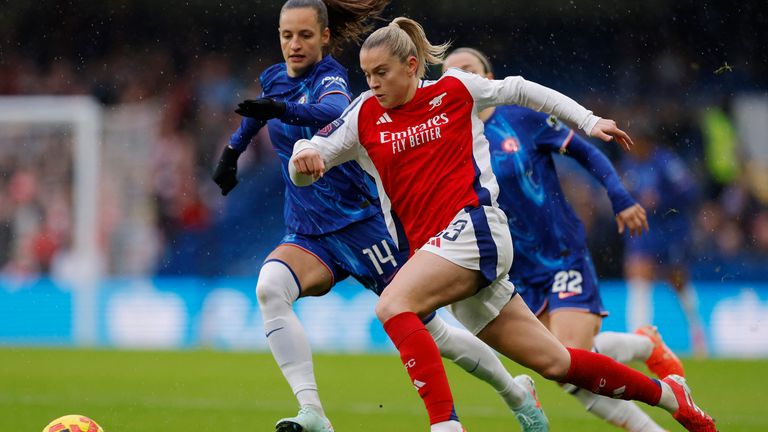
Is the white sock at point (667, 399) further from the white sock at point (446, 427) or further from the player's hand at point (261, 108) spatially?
the player's hand at point (261, 108)

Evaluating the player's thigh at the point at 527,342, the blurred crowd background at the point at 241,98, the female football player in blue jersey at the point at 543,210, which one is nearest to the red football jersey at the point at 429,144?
the player's thigh at the point at 527,342

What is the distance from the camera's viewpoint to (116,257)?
1700cm

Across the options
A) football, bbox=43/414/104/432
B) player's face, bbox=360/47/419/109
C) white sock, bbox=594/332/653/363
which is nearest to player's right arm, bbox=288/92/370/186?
player's face, bbox=360/47/419/109

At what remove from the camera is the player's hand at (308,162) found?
5059 millimetres

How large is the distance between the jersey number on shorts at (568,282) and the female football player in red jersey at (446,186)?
1421 millimetres

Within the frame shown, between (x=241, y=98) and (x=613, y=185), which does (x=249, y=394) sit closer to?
(x=613, y=185)

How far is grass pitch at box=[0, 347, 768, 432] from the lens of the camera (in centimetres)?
750

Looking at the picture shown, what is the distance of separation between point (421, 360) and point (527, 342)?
22.8 inches

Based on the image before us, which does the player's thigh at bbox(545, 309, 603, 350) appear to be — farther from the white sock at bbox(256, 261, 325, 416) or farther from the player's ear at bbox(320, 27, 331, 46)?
the player's ear at bbox(320, 27, 331, 46)

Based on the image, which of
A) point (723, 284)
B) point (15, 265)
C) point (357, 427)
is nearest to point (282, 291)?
point (357, 427)

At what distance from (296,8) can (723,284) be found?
1021cm

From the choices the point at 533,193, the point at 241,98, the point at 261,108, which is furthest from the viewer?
the point at 241,98

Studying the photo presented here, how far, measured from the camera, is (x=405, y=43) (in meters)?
5.24

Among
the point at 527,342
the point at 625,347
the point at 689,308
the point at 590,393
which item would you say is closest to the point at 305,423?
the point at 527,342
